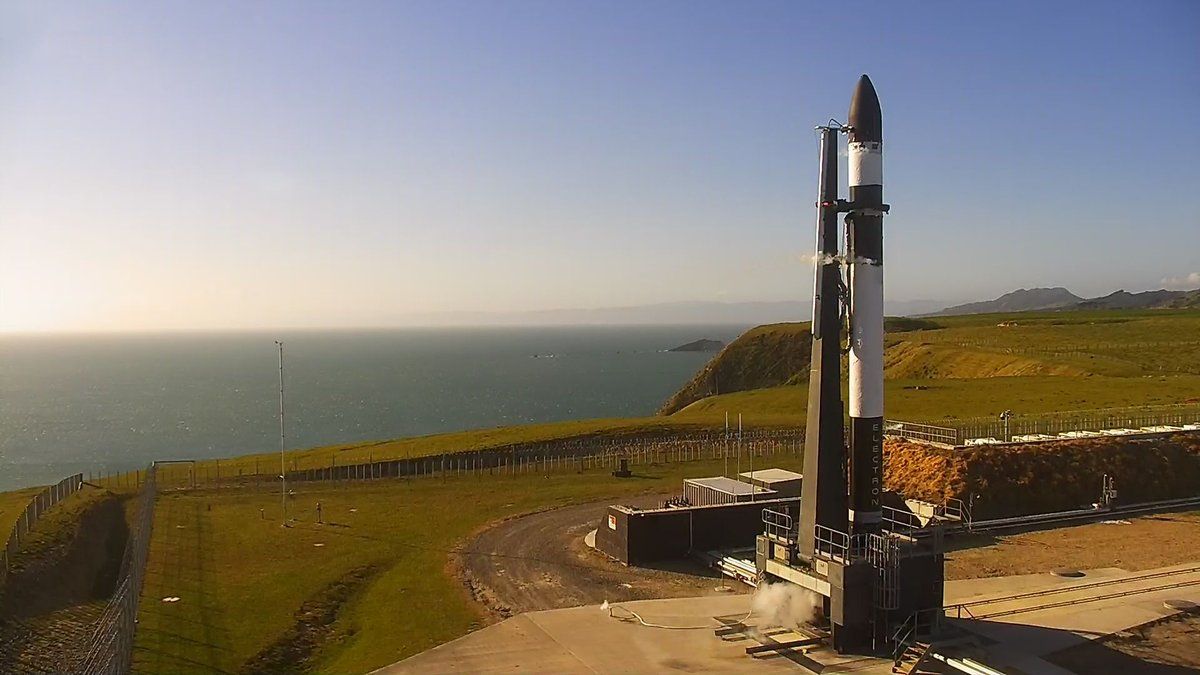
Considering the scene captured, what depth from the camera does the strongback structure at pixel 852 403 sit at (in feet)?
83.7

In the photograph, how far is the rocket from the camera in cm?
2630

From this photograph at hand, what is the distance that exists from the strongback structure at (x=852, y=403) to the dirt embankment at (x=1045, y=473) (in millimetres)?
17826

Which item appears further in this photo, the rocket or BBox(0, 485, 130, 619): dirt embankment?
BBox(0, 485, 130, 619): dirt embankment

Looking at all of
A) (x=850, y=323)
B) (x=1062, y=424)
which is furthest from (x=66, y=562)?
(x=1062, y=424)

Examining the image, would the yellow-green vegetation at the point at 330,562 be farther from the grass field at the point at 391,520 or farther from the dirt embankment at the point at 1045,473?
the dirt embankment at the point at 1045,473

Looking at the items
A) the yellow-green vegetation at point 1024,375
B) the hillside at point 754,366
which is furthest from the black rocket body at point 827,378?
the hillside at point 754,366

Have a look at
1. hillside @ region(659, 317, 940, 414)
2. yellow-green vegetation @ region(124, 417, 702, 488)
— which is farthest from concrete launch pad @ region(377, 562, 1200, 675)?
hillside @ region(659, 317, 940, 414)

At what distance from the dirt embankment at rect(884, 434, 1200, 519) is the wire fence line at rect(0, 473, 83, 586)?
39718 mm

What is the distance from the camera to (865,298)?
87.0ft

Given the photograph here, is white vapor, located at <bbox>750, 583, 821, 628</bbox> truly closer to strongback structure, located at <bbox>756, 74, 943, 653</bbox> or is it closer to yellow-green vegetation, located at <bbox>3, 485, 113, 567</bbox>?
strongback structure, located at <bbox>756, 74, 943, 653</bbox>

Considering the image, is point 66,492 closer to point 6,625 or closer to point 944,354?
point 6,625

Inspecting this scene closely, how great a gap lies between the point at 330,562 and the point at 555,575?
9.43 metres

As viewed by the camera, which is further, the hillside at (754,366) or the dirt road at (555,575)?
the hillside at (754,366)

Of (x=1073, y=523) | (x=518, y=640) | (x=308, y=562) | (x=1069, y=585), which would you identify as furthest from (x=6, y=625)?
(x=1073, y=523)
